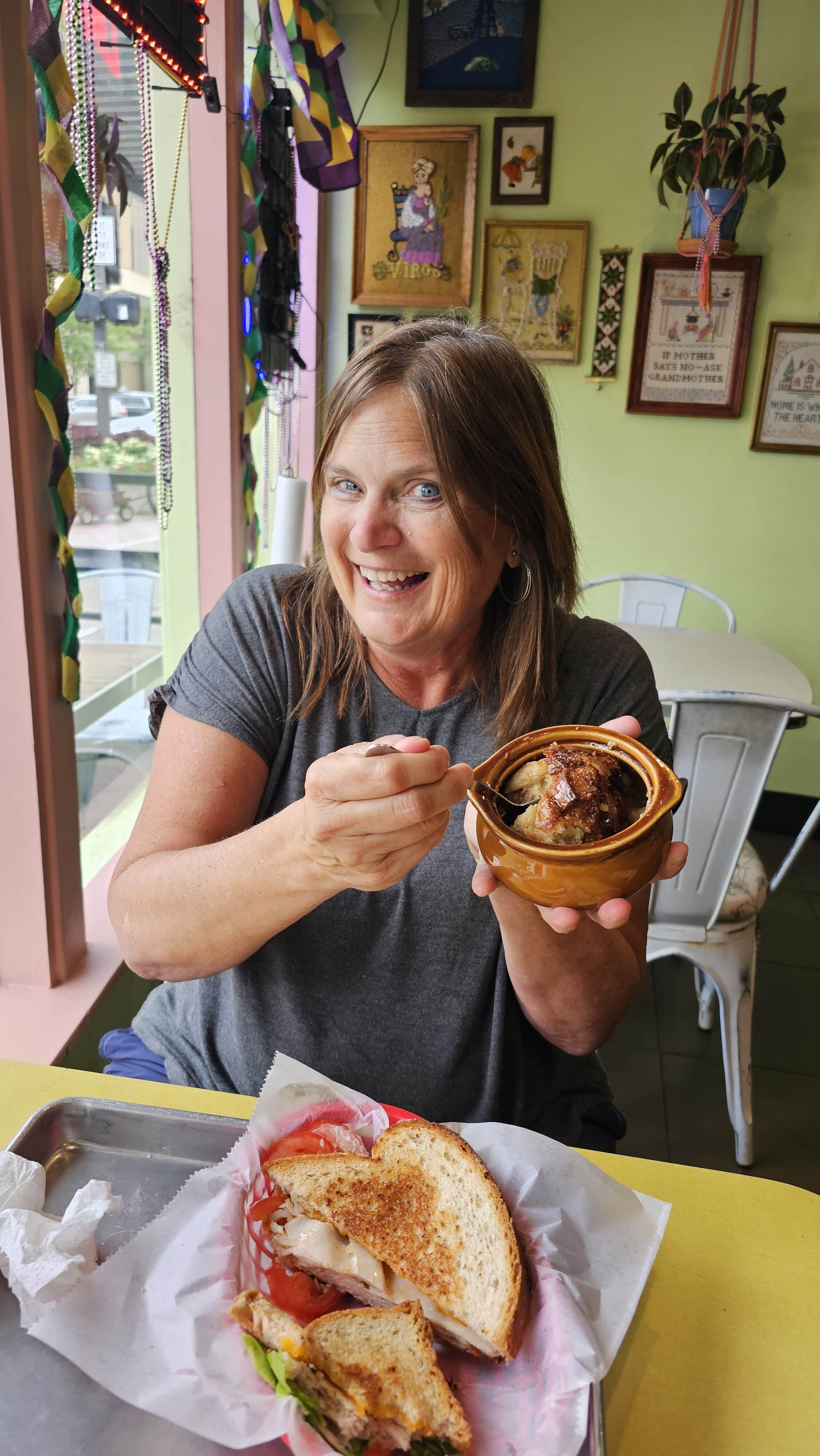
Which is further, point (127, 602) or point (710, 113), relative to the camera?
point (710, 113)

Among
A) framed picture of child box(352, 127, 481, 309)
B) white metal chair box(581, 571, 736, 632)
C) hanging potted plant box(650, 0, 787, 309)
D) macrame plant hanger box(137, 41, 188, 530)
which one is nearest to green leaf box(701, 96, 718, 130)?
hanging potted plant box(650, 0, 787, 309)

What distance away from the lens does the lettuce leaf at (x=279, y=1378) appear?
63 centimetres

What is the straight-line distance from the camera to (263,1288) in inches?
29.2

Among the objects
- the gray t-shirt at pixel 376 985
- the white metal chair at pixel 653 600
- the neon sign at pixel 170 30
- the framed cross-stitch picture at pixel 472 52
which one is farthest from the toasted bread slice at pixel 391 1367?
the framed cross-stitch picture at pixel 472 52

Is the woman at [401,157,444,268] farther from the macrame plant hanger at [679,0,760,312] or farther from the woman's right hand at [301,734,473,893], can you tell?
the woman's right hand at [301,734,473,893]

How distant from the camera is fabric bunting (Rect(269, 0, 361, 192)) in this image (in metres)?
2.48

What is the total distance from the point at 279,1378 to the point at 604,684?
0.89 metres

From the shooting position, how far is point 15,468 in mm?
1325

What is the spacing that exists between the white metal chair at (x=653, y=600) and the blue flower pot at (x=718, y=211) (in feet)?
4.03

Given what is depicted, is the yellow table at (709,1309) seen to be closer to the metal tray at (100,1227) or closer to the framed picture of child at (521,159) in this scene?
the metal tray at (100,1227)

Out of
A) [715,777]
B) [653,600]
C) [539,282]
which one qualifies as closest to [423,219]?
[539,282]

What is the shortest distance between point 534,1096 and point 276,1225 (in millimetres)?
524

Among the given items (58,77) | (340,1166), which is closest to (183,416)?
(58,77)

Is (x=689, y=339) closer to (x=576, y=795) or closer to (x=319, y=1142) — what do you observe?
(x=576, y=795)
